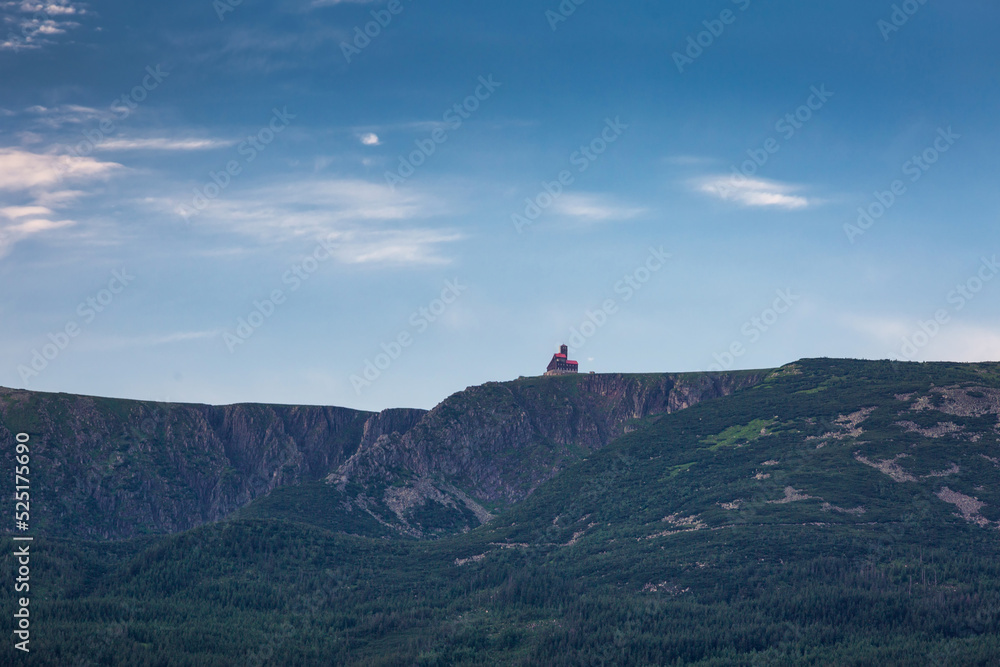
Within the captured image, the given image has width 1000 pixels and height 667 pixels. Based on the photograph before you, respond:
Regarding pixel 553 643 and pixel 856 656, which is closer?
pixel 856 656

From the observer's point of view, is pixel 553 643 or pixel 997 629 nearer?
pixel 997 629

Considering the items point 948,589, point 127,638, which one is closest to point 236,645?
point 127,638

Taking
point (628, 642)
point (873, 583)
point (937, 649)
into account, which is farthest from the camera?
point (873, 583)

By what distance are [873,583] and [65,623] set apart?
521ft

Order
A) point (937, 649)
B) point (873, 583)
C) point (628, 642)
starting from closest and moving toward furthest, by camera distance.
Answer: point (937, 649) → point (628, 642) → point (873, 583)

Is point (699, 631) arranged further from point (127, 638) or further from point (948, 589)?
point (127, 638)

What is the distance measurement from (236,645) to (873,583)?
419ft

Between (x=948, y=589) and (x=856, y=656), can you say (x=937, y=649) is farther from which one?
(x=948, y=589)

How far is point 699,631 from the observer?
187625mm

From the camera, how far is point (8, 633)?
6914 inches

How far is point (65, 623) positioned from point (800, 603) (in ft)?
467

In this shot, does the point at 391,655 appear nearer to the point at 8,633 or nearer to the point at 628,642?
the point at 628,642

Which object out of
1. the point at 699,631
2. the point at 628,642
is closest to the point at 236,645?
the point at 628,642

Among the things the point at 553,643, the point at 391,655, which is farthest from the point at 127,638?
the point at 553,643
